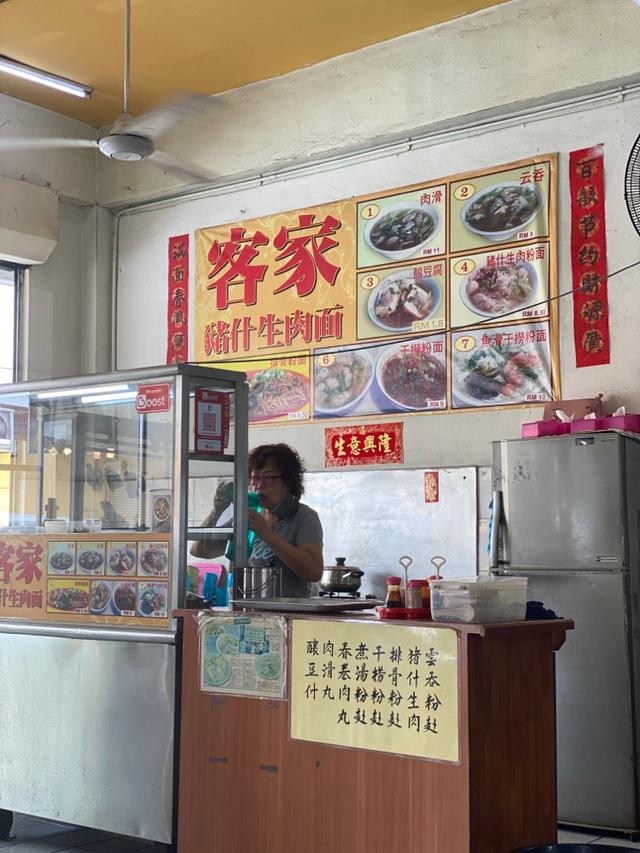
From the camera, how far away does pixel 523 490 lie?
512 cm

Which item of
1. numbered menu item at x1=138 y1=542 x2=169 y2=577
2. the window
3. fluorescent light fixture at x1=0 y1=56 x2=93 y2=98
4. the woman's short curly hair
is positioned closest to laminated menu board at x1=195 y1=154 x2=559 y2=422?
the window

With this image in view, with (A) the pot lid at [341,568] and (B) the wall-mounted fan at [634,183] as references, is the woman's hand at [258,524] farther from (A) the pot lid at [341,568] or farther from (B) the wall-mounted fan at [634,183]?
(B) the wall-mounted fan at [634,183]

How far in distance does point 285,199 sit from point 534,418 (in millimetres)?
2383

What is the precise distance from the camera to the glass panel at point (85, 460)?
4016mm

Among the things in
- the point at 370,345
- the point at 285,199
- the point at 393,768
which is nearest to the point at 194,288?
the point at 285,199

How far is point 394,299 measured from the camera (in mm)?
6320

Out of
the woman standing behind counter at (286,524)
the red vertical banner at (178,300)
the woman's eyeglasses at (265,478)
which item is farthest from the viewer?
the red vertical banner at (178,300)

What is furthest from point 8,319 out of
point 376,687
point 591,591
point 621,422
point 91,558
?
point 376,687

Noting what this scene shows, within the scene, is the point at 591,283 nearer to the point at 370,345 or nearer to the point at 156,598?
the point at 370,345

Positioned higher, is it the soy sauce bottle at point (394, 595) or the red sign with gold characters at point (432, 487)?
the red sign with gold characters at point (432, 487)

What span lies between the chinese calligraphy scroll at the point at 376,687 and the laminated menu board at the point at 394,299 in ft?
9.14

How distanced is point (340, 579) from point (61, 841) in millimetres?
2135

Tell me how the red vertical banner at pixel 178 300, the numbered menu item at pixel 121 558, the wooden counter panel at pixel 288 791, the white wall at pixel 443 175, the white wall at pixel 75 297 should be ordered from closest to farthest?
1. the wooden counter panel at pixel 288 791
2. the numbered menu item at pixel 121 558
3. the white wall at pixel 443 175
4. the red vertical banner at pixel 178 300
5. the white wall at pixel 75 297

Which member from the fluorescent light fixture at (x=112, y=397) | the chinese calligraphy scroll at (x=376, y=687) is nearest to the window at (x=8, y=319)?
the fluorescent light fixture at (x=112, y=397)
